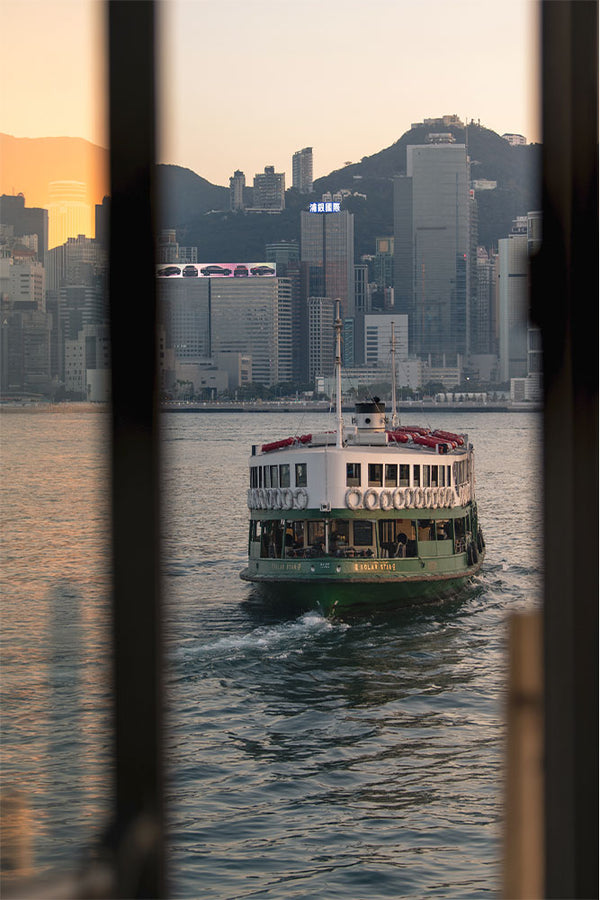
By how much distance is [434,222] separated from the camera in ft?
581

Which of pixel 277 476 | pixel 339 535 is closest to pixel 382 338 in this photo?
pixel 277 476

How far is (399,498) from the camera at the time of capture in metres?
21.8

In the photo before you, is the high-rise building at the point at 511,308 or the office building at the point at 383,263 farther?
the office building at the point at 383,263

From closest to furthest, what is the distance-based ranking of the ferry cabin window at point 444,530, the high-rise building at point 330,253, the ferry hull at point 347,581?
the ferry hull at point 347,581 → the ferry cabin window at point 444,530 → the high-rise building at point 330,253

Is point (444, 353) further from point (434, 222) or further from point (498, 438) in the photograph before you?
point (498, 438)

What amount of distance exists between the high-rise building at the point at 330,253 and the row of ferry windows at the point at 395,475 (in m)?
144

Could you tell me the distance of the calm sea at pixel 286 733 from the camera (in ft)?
37.7

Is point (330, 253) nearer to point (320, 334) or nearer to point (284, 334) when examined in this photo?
point (320, 334)

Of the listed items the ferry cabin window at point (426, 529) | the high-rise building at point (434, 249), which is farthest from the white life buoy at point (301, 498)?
the high-rise building at point (434, 249)

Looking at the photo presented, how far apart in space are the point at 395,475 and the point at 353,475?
0.94 metres

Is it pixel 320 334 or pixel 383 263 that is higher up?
pixel 383 263

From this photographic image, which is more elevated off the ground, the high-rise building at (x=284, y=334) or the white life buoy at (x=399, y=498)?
the high-rise building at (x=284, y=334)

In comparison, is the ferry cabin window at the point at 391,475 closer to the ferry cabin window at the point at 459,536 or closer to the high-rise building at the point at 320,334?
the ferry cabin window at the point at 459,536

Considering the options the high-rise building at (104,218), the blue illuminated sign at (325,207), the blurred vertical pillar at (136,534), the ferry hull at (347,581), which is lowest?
the ferry hull at (347,581)
